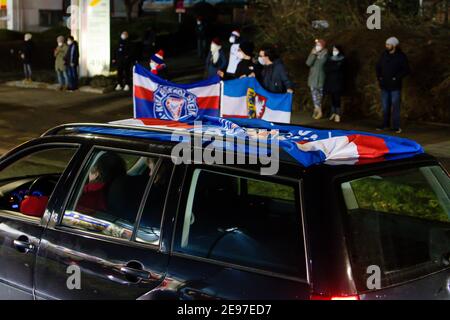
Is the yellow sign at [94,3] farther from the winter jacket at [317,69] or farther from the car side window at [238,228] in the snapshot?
the car side window at [238,228]

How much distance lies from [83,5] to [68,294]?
18.0 m

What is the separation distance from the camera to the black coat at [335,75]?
1476 centimetres

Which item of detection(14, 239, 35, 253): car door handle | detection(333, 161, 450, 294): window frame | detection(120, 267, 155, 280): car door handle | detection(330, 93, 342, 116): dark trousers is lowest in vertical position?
detection(330, 93, 342, 116): dark trousers

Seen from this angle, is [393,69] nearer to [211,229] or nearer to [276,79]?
[276,79]

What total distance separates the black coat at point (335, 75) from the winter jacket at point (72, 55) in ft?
26.8

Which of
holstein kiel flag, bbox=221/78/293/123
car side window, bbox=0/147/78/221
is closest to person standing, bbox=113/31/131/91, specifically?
holstein kiel flag, bbox=221/78/293/123

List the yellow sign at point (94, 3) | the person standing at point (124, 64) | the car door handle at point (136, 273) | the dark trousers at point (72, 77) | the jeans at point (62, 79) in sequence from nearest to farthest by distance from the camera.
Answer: the car door handle at point (136, 273), the person standing at point (124, 64), the dark trousers at point (72, 77), the jeans at point (62, 79), the yellow sign at point (94, 3)

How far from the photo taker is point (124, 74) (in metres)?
19.9

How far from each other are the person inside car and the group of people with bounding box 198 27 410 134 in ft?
24.2

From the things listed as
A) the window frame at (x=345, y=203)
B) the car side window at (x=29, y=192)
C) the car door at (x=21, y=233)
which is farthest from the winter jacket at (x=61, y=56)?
the window frame at (x=345, y=203)

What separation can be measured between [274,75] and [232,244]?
9.12 meters

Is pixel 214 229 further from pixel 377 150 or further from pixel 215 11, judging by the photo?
pixel 215 11

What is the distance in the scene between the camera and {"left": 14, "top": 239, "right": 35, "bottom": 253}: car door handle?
428cm

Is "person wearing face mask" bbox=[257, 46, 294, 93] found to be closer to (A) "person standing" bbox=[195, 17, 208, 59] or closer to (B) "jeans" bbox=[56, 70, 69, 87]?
(B) "jeans" bbox=[56, 70, 69, 87]
